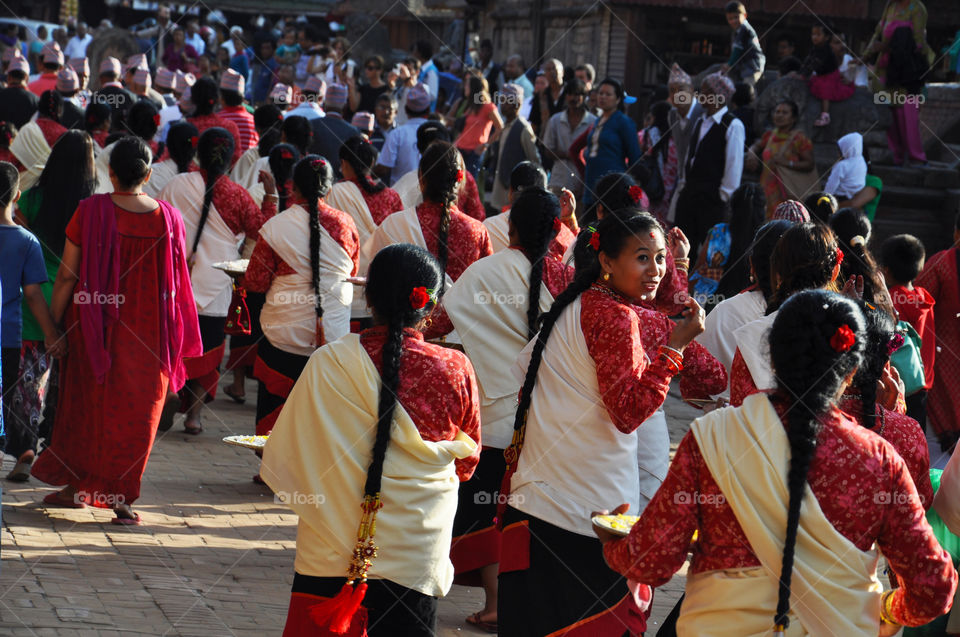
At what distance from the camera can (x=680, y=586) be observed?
6.15m

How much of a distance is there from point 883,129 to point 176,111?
25.9ft

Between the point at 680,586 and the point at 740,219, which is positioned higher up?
the point at 740,219

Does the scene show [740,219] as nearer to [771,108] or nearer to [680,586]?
[680,586]

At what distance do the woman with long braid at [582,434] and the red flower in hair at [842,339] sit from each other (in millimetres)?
1039

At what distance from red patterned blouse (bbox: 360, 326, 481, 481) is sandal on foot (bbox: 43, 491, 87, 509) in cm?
323

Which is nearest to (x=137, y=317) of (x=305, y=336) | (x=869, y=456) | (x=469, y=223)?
(x=305, y=336)

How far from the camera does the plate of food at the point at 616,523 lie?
3.21 metres

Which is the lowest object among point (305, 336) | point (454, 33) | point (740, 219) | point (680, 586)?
point (680, 586)

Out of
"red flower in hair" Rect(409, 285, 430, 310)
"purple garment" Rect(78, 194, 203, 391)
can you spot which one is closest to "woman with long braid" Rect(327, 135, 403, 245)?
"purple garment" Rect(78, 194, 203, 391)

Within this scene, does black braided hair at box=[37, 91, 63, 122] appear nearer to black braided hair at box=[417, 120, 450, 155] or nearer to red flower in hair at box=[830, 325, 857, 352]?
black braided hair at box=[417, 120, 450, 155]

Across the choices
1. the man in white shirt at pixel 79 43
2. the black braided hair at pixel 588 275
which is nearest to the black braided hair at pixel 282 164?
the black braided hair at pixel 588 275

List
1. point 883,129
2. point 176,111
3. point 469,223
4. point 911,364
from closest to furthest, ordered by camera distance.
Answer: point 911,364 → point 469,223 → point 176,111 → point 883,129

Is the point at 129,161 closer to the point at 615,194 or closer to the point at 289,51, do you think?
the point at 615,194

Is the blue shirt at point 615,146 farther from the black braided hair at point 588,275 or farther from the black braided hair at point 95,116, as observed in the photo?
the black braided hair at point 588,275
